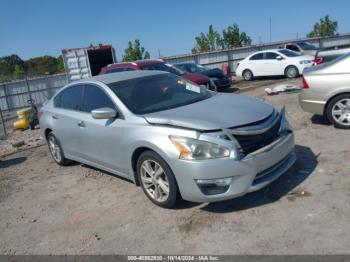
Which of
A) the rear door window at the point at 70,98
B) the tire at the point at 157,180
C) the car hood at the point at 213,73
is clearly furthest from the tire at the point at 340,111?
the car hood at the point at 213,73

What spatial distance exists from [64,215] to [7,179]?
263 cm

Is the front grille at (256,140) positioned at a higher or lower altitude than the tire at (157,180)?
higher

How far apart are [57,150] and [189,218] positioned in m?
3.57

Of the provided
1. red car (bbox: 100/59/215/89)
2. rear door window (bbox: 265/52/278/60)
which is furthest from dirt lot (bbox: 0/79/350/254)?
rear door window (bbox: 265/52/278/60)

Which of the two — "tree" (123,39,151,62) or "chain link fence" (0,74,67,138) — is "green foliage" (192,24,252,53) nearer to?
"tree" (123,39,151,62)

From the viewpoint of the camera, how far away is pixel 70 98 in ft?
20.3

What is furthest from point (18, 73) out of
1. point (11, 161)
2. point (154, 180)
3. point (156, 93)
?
point (154, 180)

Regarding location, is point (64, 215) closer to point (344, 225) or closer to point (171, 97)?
point (171, 97)

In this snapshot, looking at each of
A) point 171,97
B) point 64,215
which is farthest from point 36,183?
point 171,97

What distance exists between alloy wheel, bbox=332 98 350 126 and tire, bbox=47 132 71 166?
5029mm

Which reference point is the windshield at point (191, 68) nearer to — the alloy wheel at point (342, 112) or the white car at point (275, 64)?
the white car at point (275, 64)

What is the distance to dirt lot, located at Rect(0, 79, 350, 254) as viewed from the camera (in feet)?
11.7

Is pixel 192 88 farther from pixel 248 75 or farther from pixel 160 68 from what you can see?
pixel 248 75

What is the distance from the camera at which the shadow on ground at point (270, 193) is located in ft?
14.0
